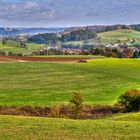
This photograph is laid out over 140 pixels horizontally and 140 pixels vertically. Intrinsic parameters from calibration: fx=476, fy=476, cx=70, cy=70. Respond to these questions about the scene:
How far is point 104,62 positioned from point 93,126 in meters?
77.0

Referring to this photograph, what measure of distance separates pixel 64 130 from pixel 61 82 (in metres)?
44.8

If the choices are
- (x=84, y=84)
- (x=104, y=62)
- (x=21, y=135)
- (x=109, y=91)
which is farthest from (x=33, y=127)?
(x=104, y=62)

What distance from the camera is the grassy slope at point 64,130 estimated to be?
2203 centimetres

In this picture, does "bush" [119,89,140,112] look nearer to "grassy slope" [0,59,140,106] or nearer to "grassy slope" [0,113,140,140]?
"grassy slope" [0,59,140,106]

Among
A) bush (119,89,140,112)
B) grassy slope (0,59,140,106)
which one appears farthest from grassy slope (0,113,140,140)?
grassy slope (0,59,140,106)

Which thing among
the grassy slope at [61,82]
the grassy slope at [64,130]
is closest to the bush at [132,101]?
the grassy slope at [61,82]

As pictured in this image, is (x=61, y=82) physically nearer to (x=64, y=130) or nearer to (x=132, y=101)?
(x=132, y=101)

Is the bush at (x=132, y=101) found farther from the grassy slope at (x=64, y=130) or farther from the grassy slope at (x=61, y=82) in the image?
the grassy slope at (x=64, y=130)

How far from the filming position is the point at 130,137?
2209cm

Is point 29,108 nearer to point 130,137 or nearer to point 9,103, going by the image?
point 9,103

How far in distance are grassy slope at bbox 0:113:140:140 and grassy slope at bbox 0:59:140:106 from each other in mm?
23440

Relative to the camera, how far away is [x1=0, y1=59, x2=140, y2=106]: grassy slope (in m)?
54.7

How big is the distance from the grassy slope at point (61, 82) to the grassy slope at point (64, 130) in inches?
923

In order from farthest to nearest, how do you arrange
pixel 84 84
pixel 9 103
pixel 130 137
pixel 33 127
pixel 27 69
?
pixel 27 69, pixel 84 84, pixel 9 103, pixel 33 127, pixel 130 137
